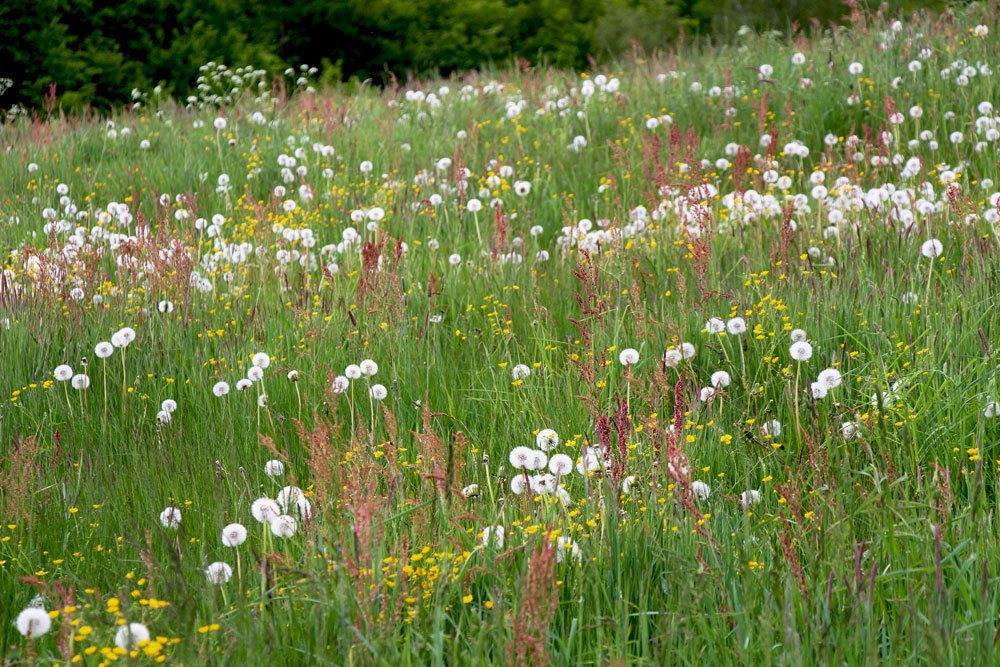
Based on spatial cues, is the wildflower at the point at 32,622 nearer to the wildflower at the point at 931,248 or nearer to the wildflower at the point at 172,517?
the wildflower at the point at 172,517

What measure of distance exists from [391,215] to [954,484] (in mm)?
3408

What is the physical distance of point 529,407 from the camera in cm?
293

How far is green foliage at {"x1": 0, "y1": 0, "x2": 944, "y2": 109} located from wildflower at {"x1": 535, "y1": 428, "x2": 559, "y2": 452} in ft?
30.7

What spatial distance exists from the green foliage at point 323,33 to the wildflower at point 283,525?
9.72 metres

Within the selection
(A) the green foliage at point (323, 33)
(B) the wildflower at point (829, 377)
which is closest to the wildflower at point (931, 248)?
(B) the wildflower at point (829, 377)

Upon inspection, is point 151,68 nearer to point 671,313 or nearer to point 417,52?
point 417,52

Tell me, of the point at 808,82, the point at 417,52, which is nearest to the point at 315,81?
the point at 417,52

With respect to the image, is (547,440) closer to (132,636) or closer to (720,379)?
(720,379)

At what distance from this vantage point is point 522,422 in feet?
9.39

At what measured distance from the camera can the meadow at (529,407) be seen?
5.86 feet

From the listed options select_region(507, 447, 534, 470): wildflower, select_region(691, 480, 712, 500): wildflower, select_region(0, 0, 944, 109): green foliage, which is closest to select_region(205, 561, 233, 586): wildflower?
select_region(507, 447, 534, 470): wildflower

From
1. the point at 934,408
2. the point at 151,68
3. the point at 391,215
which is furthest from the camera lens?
the point at 151,68

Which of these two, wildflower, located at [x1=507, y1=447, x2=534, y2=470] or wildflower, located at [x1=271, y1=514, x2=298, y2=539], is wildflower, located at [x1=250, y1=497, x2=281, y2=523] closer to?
wildflower, located at [x1=271, y1=514, x2=298, y2=539]

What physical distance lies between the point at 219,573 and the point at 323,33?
40.4 ft
